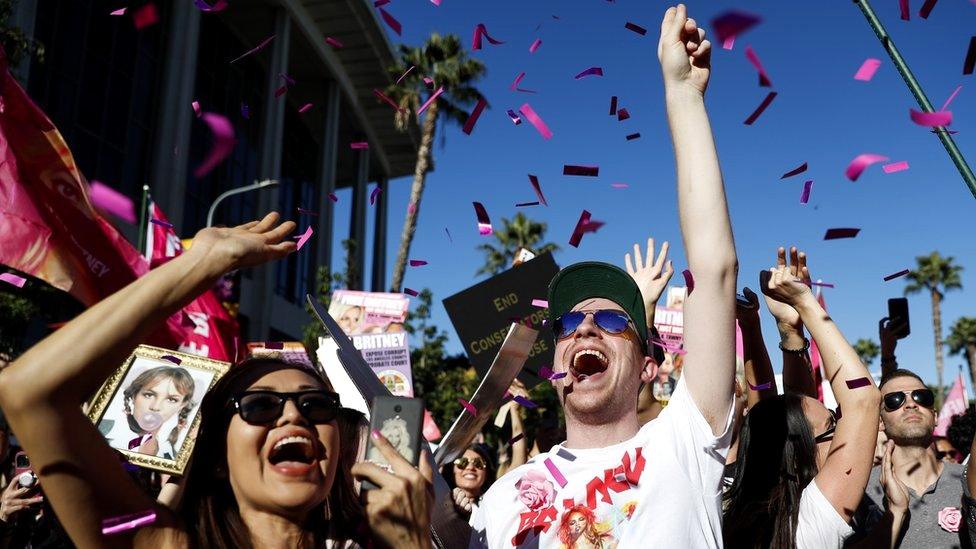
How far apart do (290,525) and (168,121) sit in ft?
85.1

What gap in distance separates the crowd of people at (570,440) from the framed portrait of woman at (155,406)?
2.78 ft

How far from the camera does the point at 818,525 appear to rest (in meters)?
2.44

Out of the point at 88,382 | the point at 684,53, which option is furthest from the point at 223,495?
the point at 684,53

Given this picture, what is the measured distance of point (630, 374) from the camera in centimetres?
280

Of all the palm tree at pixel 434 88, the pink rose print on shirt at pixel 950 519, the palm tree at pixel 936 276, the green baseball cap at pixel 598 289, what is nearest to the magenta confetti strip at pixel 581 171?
the green baseball cap at pixel 598 289

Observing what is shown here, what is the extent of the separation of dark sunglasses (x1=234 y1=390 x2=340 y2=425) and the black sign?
12.1ft

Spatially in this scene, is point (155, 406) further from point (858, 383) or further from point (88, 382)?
point (858, 383)

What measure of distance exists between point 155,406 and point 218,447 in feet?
7.79

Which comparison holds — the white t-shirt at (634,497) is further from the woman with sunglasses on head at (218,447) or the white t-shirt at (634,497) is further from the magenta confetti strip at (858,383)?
the magenta confetti strip at (858,383)

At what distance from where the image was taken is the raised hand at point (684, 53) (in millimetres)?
2471

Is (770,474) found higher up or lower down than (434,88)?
lower down

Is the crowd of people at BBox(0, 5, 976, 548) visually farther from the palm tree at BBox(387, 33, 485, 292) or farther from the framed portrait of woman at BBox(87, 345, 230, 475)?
the palm tree at BBox(387, 33, 485, 292)

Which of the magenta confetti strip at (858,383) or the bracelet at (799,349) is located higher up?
the bracelet at (799,349)

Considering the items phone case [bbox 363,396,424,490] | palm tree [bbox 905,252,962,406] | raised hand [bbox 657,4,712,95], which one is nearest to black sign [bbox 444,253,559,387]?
raised hand [bbox 657,4,712,95]
